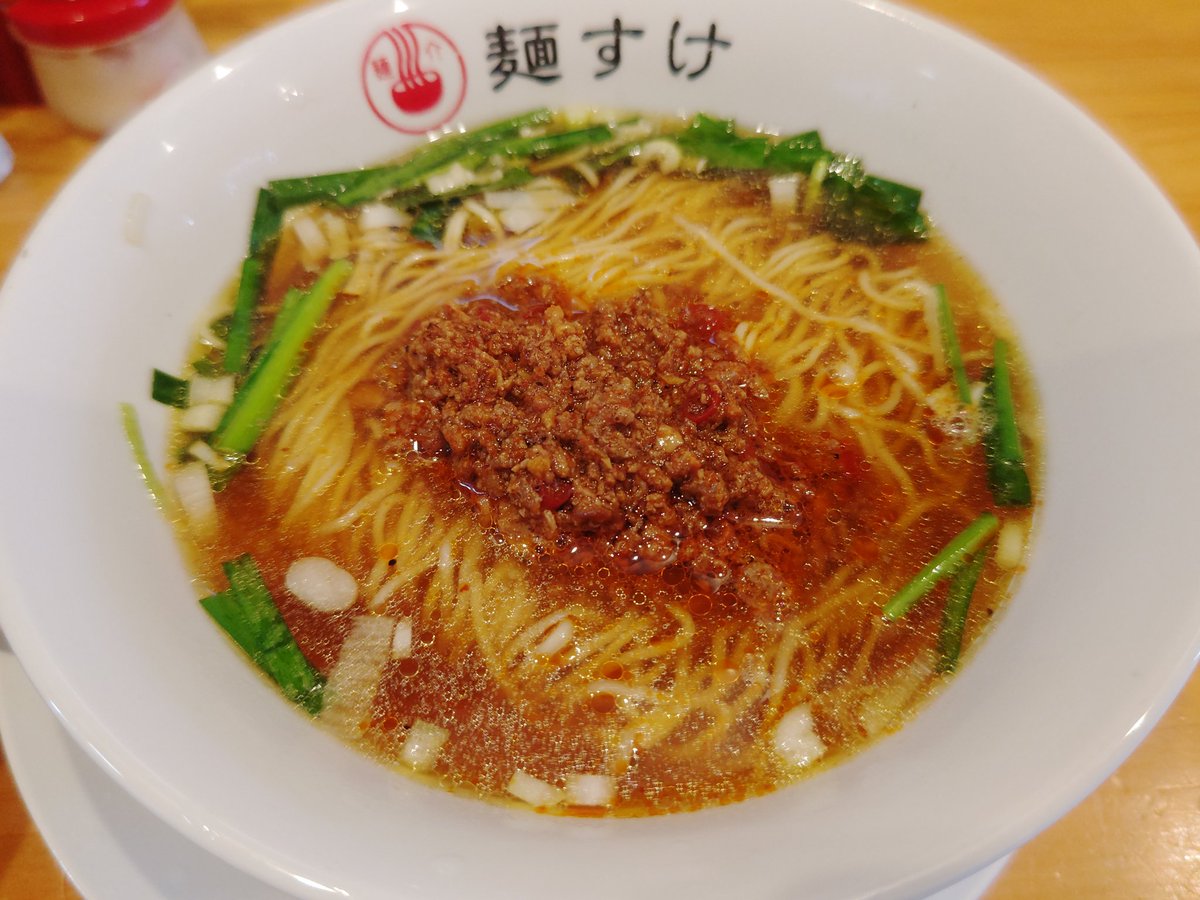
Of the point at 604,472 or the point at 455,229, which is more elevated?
the point at 455,229

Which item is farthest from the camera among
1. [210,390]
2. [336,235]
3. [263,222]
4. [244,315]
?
[336,235]

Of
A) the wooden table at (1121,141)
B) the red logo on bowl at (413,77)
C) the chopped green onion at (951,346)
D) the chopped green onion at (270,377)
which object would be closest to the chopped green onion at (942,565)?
the chopped green onion at (951,346)

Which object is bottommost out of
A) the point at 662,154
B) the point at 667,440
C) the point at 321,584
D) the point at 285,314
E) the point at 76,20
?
the point at 321,584

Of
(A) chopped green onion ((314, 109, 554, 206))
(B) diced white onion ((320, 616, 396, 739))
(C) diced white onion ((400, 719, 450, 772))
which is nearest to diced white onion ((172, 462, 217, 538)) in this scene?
(B) diced white onion ((320, 616, 396, 739))

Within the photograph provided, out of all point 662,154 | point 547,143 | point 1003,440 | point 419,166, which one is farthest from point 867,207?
point 419,166

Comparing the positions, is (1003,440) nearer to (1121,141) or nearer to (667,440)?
(667,440)

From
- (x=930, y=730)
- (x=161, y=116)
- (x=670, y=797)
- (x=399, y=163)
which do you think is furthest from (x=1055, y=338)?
(x=161, y=116)
